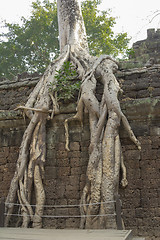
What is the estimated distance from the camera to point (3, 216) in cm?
439

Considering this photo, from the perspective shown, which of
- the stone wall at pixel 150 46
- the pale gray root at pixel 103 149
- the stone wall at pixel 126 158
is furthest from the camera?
the stone wall at pixel 150 46

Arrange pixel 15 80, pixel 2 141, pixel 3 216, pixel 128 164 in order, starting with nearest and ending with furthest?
pixel 3 216
pixel 128 164
pixel 2 141
pixel 15 80

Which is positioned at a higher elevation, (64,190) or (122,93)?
(122,93)

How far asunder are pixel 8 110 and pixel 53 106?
1.11m

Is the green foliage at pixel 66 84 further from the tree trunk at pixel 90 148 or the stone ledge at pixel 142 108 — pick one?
the stone ledge at pixel 142 108

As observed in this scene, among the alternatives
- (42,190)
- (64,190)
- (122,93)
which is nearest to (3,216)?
(42,190)

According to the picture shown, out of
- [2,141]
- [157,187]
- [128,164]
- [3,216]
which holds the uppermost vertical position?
[2,141]

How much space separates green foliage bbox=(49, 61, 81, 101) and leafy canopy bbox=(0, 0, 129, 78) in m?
8.63

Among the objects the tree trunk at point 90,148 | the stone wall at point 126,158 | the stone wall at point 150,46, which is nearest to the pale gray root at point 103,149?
the tree trunk at point 90,148

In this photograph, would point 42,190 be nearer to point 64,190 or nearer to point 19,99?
point 64,190

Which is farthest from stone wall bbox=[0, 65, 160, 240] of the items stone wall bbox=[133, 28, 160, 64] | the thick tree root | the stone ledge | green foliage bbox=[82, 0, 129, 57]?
green foliage bbox=[82, 0, 129, 57]

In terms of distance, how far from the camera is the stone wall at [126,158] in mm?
4508

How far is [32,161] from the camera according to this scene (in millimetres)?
5004

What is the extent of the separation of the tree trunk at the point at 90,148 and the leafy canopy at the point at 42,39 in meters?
8.59
